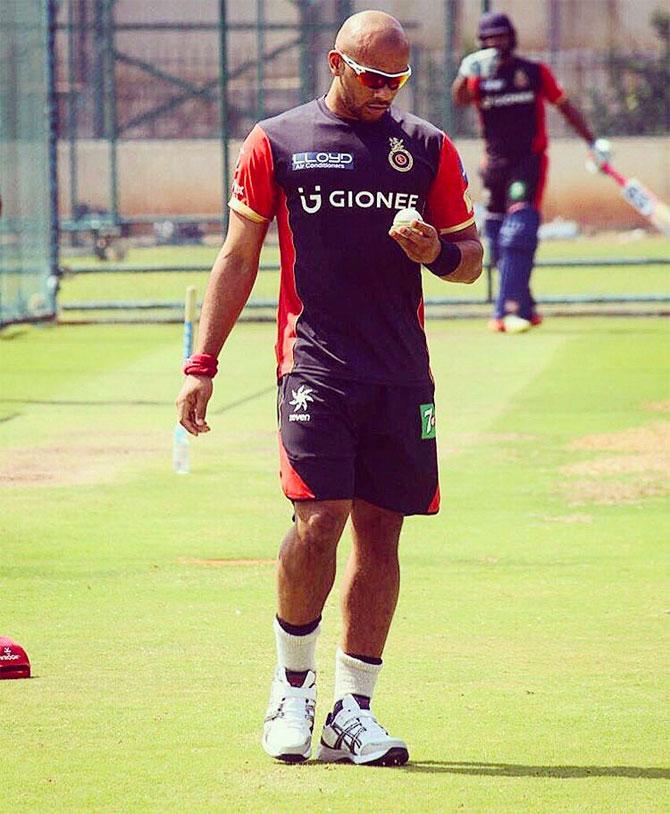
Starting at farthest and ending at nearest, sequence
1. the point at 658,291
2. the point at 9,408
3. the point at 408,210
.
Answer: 1. the point at 658,291
2. the point at 9,408
3. the point at 408,210

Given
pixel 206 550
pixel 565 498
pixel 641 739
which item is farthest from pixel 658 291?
pixel 641 739

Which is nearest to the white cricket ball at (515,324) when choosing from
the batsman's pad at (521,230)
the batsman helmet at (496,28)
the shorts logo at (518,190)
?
the batsman's pad at (521,230)

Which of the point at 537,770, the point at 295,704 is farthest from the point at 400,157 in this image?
the point at 537,770

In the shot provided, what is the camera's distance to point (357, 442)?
18.5 ft

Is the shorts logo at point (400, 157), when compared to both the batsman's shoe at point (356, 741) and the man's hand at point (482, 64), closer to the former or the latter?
the batsman's shoe at point (356, 741)

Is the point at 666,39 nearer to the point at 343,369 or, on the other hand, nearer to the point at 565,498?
the point at 565,498

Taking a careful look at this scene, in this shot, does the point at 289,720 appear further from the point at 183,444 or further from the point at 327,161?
the point at 183,444

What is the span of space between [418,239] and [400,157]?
0.35 m

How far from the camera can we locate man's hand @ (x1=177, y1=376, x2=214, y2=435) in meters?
5.66

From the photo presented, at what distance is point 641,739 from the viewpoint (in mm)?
5602

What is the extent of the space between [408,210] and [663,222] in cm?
1375

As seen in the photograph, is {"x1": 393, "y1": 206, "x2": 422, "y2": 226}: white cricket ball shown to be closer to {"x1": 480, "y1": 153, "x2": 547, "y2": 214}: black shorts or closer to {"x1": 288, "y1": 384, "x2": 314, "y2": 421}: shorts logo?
{"x1": 288, "y1": 384, "x2": 314, "y2": 421}: shorts logo

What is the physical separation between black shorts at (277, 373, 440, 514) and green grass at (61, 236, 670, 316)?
14949mm

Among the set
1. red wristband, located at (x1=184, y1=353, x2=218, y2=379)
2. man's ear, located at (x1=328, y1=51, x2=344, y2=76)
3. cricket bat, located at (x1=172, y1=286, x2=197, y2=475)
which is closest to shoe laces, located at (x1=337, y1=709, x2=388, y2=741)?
red wristband, located at (x1=184, y1=353, x2=218, y2=379)
